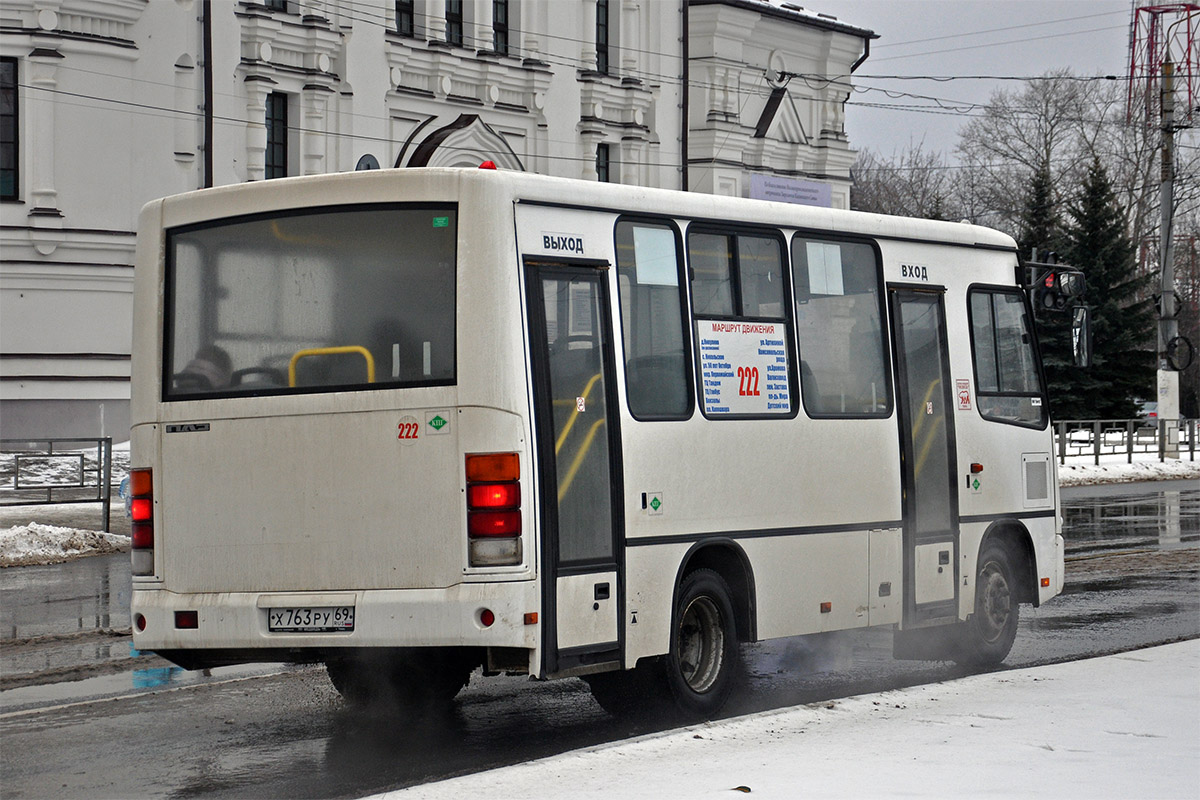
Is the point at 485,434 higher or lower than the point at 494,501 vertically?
higher

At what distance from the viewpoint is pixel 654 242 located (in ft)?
29.7

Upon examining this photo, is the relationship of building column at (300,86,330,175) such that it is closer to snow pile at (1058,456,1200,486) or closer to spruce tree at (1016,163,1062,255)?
snow pile at (1058,456,1200,486)

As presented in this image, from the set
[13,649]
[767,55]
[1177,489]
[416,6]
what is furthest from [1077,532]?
[767,55]

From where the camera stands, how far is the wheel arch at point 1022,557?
1198 centimetres

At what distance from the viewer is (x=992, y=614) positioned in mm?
11680

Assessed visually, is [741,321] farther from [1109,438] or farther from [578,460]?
[1109,438]

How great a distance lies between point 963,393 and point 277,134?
2606 centimetres

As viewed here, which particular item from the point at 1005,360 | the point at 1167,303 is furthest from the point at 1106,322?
the point at 1005,360

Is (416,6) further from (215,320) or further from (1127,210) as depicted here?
(1127,210)

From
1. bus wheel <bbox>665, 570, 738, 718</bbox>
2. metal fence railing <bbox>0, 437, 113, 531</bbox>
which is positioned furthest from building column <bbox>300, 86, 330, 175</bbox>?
bus wheel <bbox>665, 570, 738, 718</bbox>

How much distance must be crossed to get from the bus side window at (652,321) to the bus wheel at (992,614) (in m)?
3.51

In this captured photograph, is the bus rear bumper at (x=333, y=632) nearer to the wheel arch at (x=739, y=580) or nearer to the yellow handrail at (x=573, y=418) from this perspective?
the yellow handrail at (x=573, y=418)

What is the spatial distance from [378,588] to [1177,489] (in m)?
29.1

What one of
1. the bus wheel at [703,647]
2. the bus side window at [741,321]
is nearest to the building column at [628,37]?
the bus side window at [741,321]
